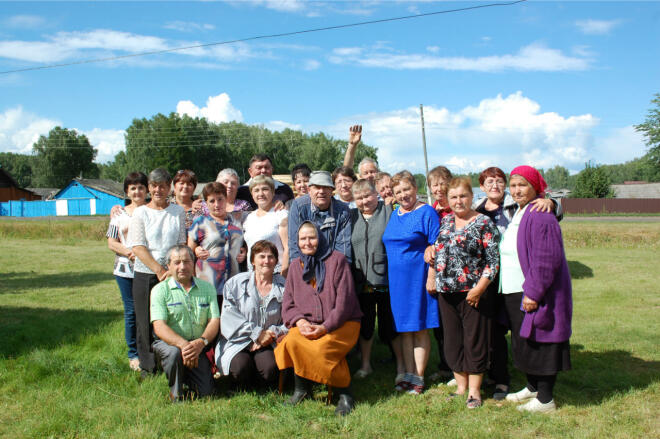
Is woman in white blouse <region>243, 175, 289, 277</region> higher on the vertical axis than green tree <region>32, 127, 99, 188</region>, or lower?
lower

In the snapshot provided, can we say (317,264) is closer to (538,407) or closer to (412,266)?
(412,266)

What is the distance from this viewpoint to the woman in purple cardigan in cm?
401

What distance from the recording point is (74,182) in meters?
57.3

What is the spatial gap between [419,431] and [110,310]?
6.71m

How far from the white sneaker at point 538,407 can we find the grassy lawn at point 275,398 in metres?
0.08

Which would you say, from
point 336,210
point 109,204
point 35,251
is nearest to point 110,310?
point 336,210

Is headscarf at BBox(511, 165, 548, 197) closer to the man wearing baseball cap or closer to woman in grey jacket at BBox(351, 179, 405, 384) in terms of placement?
woman in grey jacket at BBox(351, 179, 405, 384)

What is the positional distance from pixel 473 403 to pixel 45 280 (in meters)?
11.6

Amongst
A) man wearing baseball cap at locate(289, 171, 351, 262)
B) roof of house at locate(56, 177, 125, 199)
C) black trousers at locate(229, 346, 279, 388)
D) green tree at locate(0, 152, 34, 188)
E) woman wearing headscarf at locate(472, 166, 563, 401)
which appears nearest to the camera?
woman wearing headscarf at locate(472, 166, 563, 401)

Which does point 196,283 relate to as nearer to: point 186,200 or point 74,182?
point 186,200

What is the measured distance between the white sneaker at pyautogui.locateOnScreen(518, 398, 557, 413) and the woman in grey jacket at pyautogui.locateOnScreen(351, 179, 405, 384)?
1.18m

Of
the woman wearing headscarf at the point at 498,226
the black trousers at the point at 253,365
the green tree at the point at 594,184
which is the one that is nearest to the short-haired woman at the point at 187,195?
the black trousers at the point at 253,365

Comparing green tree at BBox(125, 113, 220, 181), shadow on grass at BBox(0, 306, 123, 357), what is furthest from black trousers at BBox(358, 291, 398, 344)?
green tree at BBox(125, 113, 220, 181)

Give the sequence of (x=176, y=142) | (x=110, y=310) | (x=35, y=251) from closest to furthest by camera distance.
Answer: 1. (x=110, y=310)
2. (x=35, y=251)
3. (x=176, y=142)
